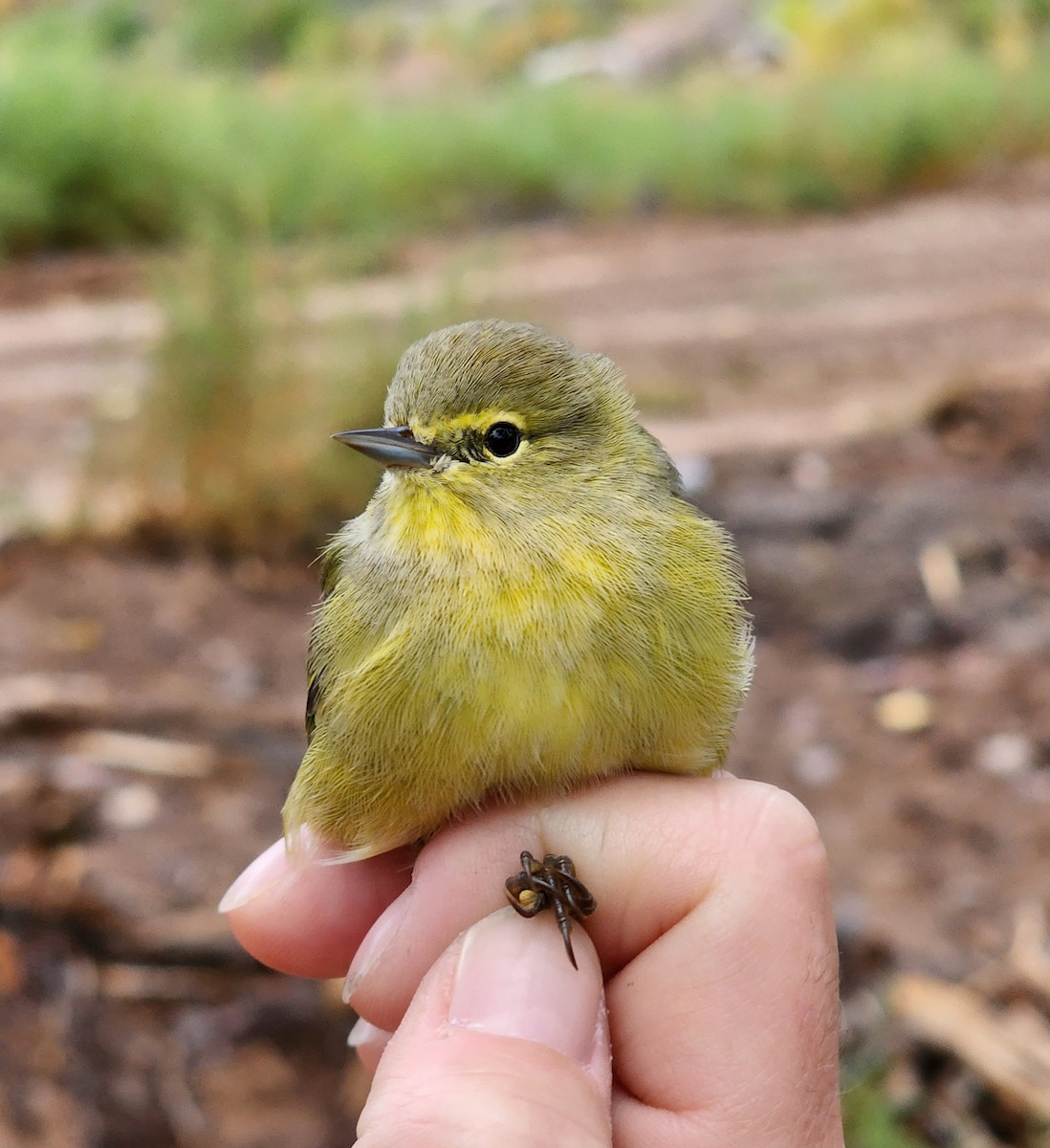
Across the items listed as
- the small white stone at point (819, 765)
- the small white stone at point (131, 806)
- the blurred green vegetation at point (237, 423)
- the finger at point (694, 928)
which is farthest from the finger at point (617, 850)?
the blurred green vegetation at point (237, 423)

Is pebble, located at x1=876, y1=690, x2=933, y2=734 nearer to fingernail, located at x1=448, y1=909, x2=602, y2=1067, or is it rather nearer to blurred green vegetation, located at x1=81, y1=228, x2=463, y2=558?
blurred green vegetation, located at x1=81, y1=228, x2=463, y2=558

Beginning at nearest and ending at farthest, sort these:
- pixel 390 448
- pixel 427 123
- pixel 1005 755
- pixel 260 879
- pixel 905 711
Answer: pixel 390 448, pixel 260 879, pixel 1005 755, pixel 905 711, pixel 427 123

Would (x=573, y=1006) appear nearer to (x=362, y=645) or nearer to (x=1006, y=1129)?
(x=362, y=645)

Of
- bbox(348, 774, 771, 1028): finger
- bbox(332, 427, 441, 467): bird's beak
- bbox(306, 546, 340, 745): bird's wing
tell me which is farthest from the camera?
bbox(306, 546, 340, 745): bird's wing

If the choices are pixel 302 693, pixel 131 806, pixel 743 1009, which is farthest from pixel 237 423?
pixel 743 1009

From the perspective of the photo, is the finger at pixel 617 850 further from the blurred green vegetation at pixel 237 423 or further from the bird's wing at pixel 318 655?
the blurred green vegetation at pixel 237 423

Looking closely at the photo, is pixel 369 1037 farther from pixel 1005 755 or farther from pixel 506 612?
pixel 1005 755

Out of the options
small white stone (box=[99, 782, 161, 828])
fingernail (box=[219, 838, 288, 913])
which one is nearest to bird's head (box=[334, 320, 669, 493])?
fingernail (box=[219, 838, 288, 913])
